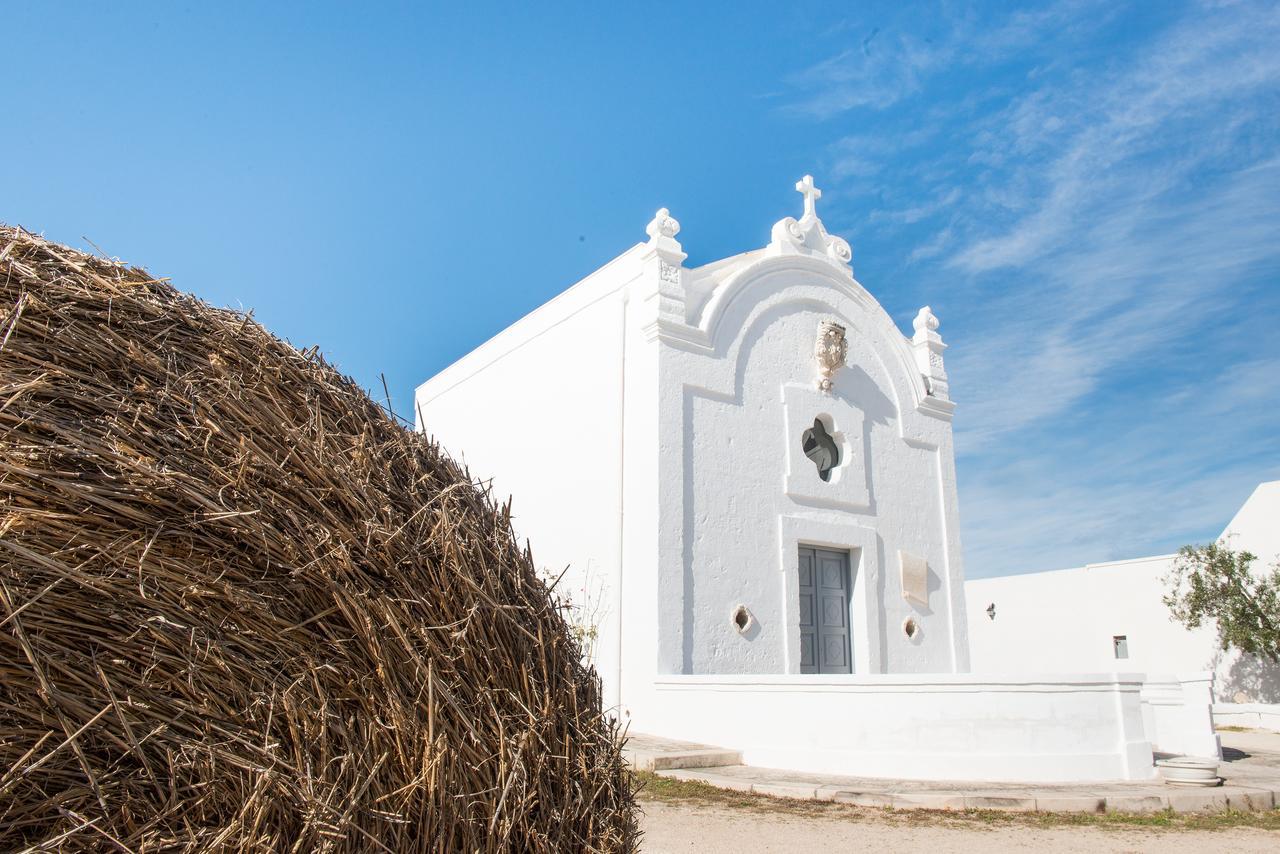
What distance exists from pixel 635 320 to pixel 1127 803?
7.86 metres

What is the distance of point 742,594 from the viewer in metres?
12.4

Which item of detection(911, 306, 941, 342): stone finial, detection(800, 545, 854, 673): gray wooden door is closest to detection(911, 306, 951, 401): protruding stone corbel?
detection(911, 306, 941, 342): stone finial

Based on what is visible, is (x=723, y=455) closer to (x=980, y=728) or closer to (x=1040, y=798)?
(x=980, y=728)

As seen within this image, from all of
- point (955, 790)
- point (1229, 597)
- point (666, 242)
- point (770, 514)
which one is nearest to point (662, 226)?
point (666, 242)

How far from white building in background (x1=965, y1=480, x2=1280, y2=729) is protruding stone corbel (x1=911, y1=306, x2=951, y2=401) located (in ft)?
29.8

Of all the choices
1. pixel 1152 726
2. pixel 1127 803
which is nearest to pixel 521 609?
pixel 1127 803

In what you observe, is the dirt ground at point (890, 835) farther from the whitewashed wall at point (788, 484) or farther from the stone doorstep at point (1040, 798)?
the whitewashed wall at point (788, 484)

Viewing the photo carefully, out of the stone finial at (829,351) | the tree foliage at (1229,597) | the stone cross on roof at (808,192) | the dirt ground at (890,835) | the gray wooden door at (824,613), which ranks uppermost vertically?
the stone cross on roof at (808,192)

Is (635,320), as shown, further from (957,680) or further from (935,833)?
(935,833)

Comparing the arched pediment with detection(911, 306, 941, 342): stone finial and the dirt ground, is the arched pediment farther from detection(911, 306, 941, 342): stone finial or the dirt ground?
the dirt ground

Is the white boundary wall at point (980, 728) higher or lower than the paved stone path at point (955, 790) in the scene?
higher

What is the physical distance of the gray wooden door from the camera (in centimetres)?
→ 1340

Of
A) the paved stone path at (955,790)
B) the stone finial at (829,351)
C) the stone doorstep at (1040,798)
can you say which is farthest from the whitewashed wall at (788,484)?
the stone doorstep at (1040,798)

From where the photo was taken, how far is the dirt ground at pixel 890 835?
20.2ft
